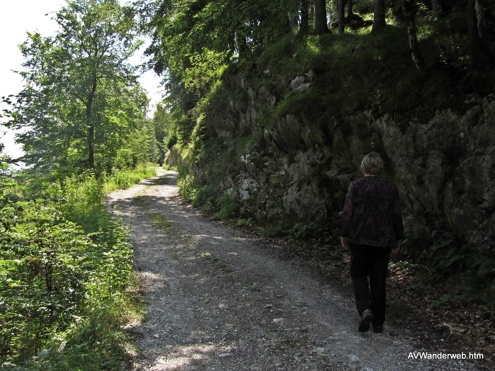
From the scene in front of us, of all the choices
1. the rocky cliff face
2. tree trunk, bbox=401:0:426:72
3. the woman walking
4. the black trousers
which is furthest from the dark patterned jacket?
tree trunk, bbox=401:0:426:72

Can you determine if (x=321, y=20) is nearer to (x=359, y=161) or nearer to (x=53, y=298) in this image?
(x=359, y=161)

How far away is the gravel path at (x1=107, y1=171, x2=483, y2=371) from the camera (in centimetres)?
370

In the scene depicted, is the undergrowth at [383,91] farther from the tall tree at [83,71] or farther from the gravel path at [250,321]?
the tall tree at [83,71]

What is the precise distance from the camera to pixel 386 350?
381 centimetres

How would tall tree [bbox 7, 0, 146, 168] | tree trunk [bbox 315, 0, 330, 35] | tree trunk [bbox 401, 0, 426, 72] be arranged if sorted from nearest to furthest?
1. tree trunk [bbox 401, 0, 426, 72]
2. tree trunk [bbox 315, 0, 330, 35]
3. tall tree [bbox 7, 0, 146, 168]

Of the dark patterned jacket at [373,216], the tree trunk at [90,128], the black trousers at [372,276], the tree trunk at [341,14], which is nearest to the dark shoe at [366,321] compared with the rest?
the black trousers at [372,276]

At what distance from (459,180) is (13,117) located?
285 inches

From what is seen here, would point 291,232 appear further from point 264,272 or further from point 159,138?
point 159,138

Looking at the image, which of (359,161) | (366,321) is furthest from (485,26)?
(366,321)

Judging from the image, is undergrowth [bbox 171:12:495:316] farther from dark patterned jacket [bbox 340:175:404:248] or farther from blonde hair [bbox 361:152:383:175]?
blonde hair [bbox 361:152:383:175]

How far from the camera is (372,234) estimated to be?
4.37 metres

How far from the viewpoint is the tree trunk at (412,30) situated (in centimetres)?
713

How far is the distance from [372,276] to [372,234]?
54 cm

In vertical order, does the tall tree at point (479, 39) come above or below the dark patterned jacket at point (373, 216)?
above
